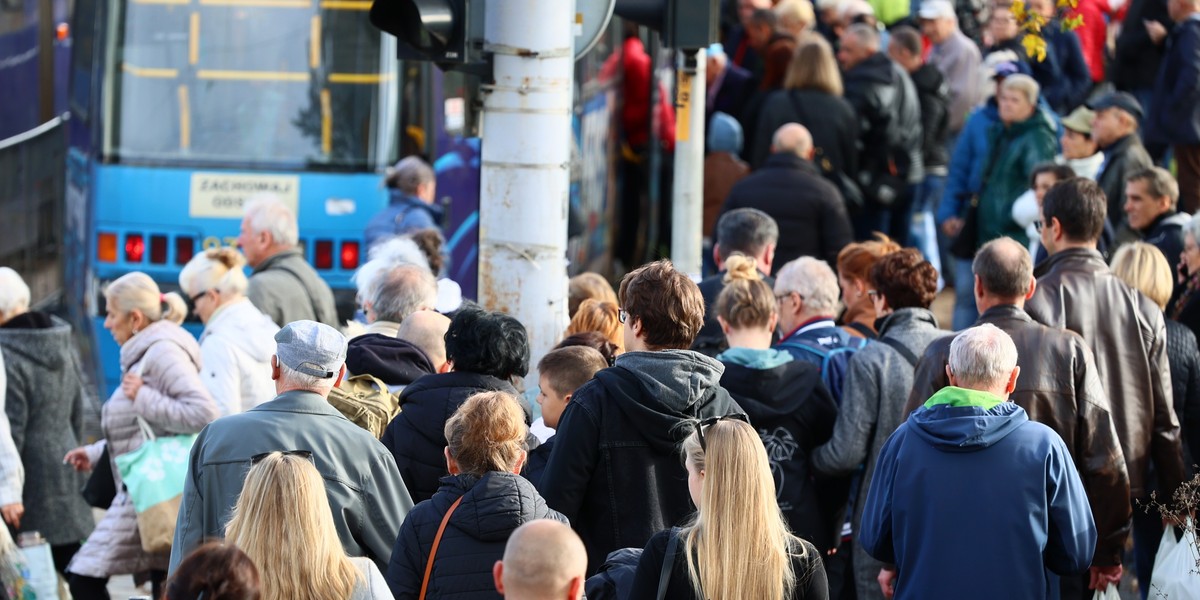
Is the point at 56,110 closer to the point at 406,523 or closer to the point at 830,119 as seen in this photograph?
the point at 830,119

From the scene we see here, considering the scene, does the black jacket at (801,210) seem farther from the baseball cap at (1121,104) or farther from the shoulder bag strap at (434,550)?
the shoulder bag strap at (434,550)

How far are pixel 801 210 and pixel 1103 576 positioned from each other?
380 cm

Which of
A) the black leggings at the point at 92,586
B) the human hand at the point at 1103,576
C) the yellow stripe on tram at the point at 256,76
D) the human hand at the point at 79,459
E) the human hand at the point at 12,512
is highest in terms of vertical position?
the yellow stripe on tram at the point at 256,76

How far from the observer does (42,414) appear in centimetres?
726

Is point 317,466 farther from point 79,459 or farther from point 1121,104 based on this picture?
point 1121,104

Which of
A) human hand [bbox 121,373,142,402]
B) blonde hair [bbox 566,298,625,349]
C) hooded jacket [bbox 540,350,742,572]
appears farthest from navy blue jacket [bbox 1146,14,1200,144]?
human hand [bbox 121,373,142,402]

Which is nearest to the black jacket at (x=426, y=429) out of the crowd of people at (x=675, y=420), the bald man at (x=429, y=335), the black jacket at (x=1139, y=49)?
the crowd of people at (x=675, y=420)

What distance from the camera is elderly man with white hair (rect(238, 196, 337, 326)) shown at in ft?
27.0

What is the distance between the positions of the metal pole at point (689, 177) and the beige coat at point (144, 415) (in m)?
2.99

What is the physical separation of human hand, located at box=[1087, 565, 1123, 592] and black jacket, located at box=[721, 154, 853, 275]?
12.0ft

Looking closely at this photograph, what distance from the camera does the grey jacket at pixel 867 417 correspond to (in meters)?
5.88

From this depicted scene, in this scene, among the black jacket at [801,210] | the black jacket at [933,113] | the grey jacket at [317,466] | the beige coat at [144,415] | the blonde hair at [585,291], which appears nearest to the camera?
the grey jacket at [317,466]

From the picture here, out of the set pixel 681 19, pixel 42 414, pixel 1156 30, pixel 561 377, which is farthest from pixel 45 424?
pixel 1156 30

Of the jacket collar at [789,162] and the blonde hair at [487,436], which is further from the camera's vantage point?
the jacket collar at [789,162]
